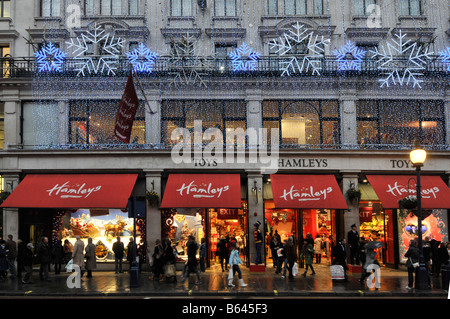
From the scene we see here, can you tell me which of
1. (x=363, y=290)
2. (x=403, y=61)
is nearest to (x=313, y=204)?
(x=363, y=290)

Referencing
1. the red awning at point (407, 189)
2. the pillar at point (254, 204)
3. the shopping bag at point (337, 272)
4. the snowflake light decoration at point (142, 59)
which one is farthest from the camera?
the snowflake light decoration at point (142, 59)

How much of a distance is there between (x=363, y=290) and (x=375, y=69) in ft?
38.9

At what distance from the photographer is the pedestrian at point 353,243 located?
65.0 ft

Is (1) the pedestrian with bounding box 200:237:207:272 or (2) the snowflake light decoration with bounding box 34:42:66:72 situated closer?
(1) the pedestrian with bounding box 200:237:207:272

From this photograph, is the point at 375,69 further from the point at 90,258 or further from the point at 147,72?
the point at 90,258

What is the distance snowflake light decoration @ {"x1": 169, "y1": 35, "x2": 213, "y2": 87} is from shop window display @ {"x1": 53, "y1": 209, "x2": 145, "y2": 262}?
752 centimetres

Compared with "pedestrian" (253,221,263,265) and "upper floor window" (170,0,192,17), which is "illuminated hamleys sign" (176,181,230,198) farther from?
"upper floor window" (170,0,192,17)

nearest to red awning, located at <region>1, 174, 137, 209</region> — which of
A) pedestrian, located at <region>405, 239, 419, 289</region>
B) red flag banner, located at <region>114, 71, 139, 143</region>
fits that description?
red flag banner, located at <region>114, 71, 139, 143</region>

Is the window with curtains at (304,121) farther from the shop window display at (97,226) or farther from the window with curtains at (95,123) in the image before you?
the shop window display at (97,226)

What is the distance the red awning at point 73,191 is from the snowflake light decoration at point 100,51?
536 cm

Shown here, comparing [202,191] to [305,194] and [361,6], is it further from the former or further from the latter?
[361,6]

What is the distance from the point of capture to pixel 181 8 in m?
22.9

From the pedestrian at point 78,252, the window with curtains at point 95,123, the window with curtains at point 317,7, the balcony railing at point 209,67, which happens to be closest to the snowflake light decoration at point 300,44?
the balcony railing at point 209,67

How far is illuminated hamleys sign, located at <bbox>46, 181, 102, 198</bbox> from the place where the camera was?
66.4 ft
